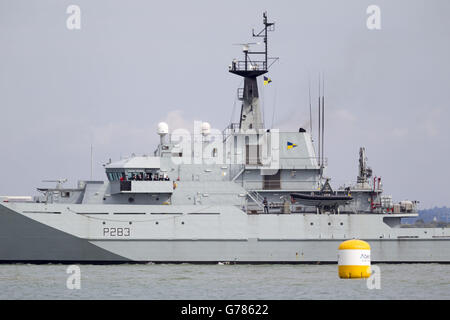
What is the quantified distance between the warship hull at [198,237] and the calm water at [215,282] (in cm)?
70

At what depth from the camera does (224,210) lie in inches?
1083

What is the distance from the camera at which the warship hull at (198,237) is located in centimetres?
2644

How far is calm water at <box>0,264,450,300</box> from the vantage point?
19656mm

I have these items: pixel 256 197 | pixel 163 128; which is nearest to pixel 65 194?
pixel 163 128

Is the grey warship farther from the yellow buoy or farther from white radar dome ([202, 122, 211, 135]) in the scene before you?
the yellow buoy

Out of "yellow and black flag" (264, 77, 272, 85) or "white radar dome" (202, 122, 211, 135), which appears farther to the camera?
"yellow and black flag" (264, 77, 272, 85)

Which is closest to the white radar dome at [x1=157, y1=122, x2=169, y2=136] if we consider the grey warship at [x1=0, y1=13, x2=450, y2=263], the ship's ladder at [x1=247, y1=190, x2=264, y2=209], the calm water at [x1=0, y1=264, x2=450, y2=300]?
the grey warship at [x1=0, y1=13, x2=450, y2=263]

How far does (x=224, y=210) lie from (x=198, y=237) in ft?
4.40

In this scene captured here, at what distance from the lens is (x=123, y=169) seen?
28.1 metres

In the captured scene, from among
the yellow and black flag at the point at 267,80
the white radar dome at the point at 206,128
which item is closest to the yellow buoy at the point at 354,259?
the white radar dome at the point at 206,128

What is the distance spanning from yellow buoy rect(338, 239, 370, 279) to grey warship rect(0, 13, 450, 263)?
6884mm

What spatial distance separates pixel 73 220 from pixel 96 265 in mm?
1749
